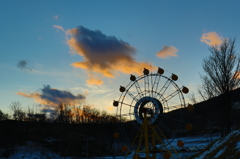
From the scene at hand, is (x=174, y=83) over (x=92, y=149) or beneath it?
over

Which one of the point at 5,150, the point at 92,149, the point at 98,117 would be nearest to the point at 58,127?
the point at 92,149

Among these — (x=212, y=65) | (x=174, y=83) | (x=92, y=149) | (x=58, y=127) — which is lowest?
(x=92, y=149)

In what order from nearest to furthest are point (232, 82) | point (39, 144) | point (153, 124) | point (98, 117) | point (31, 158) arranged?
1. point (153, 124)
2. point (232, 82)
3. point (31, 158)
4. point (39, 144)
5. point (98, 117)

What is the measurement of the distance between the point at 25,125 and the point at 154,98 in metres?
54.7

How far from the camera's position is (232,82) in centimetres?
2448

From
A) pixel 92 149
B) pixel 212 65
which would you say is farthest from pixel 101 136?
pixel 212 65

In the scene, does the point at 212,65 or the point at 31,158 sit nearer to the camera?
the point at 212,65

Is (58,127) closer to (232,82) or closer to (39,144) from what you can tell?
(39,144)

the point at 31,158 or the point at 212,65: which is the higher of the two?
the point at 212,65

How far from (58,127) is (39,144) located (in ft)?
66.3

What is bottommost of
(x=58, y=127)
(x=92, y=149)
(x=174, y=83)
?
(x=92, y=149)

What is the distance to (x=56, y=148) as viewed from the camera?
52.9m

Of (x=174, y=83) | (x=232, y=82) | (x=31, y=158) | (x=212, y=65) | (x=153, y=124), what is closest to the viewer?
(x=153, y=124)

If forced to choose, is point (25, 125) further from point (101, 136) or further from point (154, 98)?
point (154, 98)
